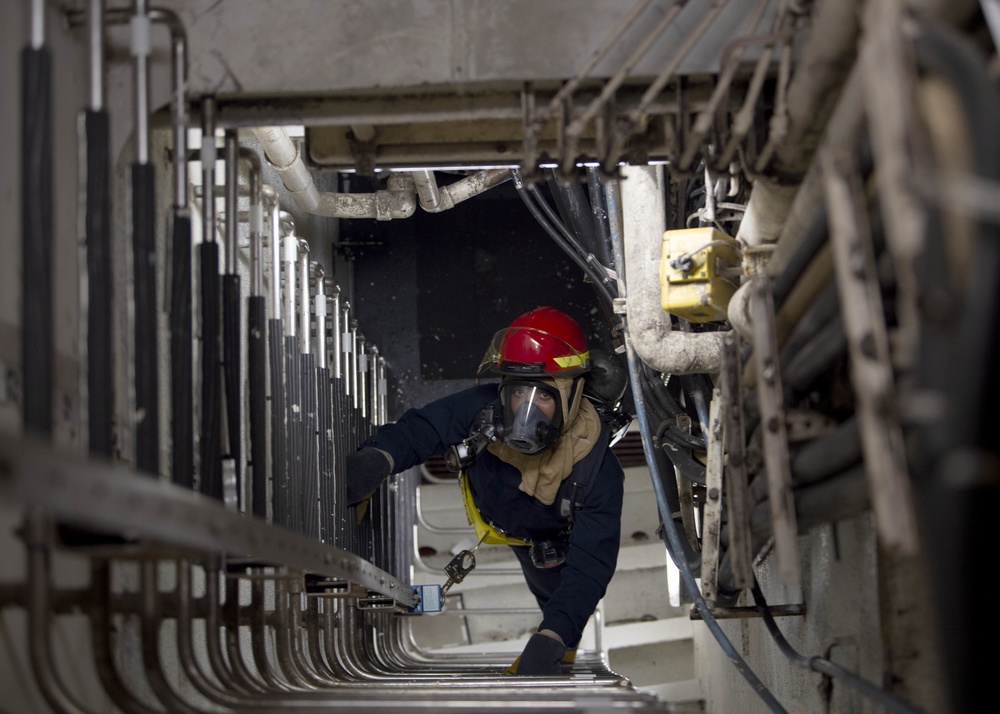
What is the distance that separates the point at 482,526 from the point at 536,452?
790mm

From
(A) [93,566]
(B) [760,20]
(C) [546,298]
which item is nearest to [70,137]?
(A) [93,566]

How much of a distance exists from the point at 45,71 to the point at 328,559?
1.31 m

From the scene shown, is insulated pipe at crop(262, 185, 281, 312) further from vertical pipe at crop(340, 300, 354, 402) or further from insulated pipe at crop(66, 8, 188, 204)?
vertical pipe at crop(340, 300, 354, 402)

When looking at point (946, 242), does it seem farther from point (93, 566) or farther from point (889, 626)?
point (93, 566)

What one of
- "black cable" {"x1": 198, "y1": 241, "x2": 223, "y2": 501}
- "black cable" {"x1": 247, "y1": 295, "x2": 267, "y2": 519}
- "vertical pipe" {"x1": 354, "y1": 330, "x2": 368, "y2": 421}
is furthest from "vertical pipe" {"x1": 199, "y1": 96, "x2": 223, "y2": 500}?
"vertical pipe" {"x1": 354, "y1": 330, "x2": 368, "y2": 421}

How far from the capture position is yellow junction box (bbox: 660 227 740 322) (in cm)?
344

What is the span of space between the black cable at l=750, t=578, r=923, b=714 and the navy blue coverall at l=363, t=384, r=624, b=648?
1196mm

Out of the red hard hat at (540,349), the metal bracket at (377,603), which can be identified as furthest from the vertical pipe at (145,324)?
the red hard hat at (540,349)

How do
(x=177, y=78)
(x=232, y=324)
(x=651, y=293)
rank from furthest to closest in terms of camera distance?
(x=651, y=293), (x=232, y=324), (x=177, y=78)

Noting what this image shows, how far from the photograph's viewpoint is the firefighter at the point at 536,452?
4.68 m

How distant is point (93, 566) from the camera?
7.65 ft

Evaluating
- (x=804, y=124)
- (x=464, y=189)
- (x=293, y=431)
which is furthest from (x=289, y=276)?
(x=464, y=189)

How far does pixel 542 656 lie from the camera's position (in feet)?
13.9

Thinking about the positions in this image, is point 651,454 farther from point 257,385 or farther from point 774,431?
point 774,431
